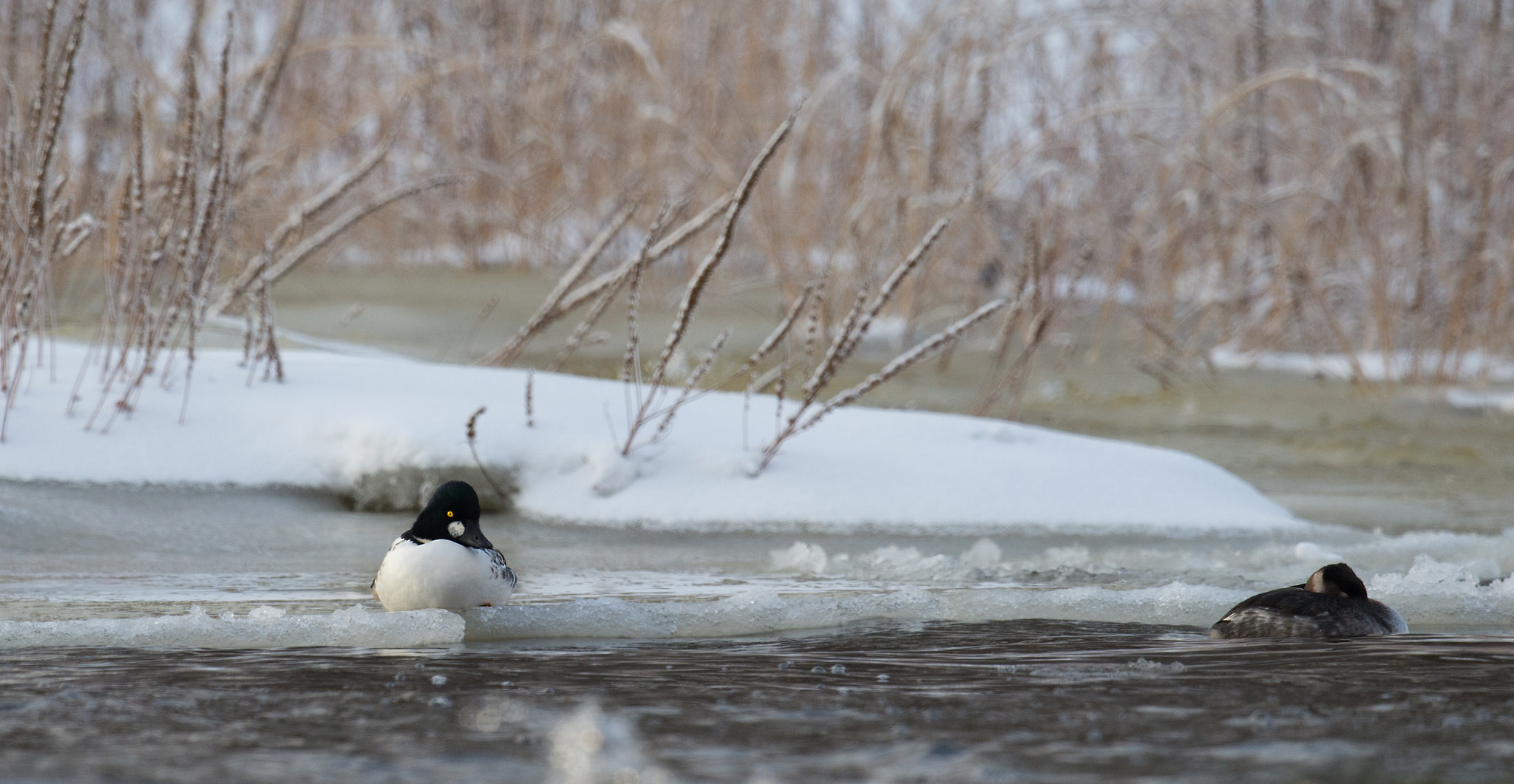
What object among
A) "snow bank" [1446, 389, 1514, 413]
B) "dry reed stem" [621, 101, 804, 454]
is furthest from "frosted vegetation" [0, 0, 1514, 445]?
"dry reed stem" [621, 101, 804, 454]

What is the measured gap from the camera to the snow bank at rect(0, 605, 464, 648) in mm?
2258

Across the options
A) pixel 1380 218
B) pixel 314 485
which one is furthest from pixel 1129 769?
pixel 1380 218

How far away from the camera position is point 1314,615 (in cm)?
249

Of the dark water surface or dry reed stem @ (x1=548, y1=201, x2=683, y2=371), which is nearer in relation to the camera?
the dark water surface

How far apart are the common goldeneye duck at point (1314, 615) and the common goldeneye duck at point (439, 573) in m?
1.31

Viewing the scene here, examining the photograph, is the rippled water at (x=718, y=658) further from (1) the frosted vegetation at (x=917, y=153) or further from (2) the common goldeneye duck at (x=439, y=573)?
(1) the frosted vegetation at (x=917, y=153)

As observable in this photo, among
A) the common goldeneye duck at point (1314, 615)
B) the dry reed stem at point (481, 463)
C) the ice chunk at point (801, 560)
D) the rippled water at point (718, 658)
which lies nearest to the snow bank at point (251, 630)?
the rippled water at point (718, 658)

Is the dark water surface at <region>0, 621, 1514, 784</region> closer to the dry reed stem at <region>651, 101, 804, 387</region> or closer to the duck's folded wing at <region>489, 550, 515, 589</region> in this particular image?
the duck's folded wing at <region>489, 550, 515, 589</region>

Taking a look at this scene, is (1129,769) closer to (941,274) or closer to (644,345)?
(644,345)

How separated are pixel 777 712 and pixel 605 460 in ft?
6.22

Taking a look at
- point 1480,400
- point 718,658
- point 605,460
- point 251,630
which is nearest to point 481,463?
point 605,460

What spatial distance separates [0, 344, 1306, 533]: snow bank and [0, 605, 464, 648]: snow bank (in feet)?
3.78

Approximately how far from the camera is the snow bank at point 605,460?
3.56 metres

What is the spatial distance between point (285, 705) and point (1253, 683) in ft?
4.49
